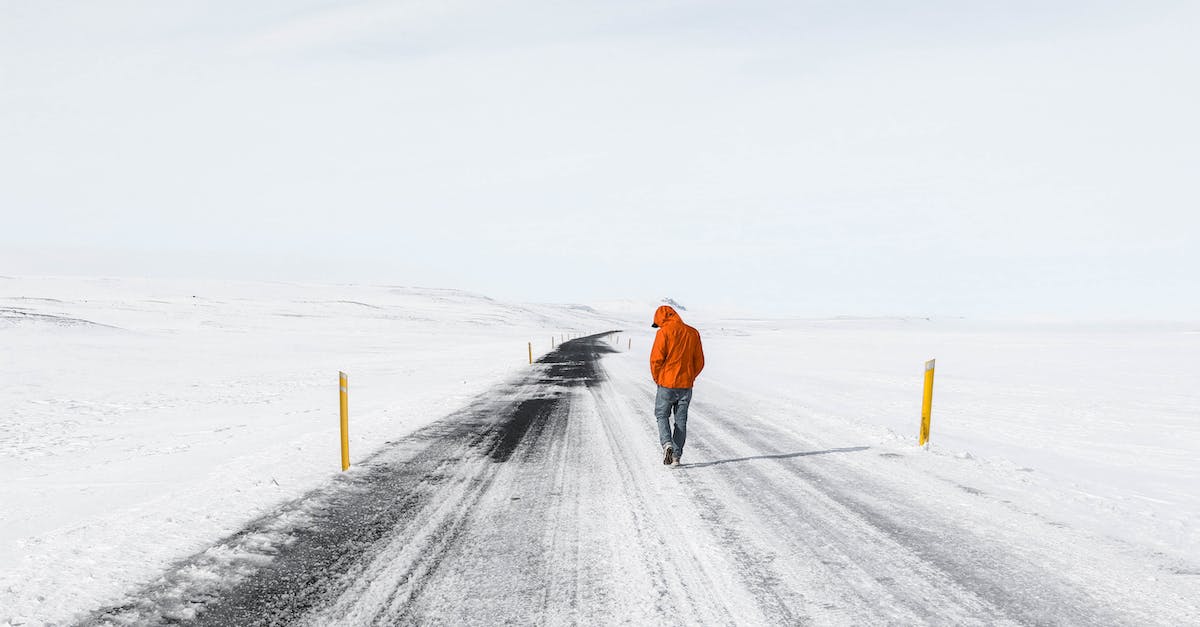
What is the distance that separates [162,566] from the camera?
4258mm

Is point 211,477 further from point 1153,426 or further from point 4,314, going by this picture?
point 4,314

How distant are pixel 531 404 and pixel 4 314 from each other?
45.8 m

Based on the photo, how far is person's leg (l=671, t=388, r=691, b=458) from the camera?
25.3 feet

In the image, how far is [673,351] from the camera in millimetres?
7832

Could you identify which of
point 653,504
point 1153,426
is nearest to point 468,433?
point 653,504

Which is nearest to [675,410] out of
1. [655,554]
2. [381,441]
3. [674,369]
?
[674,369]

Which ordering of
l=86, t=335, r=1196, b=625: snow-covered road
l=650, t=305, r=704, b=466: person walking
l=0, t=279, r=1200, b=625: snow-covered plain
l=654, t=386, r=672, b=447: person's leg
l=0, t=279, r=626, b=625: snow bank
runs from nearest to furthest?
1. l=86, t=335, r=1196, b=625: snow-covered road
2. l=0, t=279, r=626, b=625: snow bank
3. l=0, t=279, r=1200, b=625: snow-covered plain
4. l=654, t=386, r=672, b=447: person's leg
5. l=650, t=305, r=704, b=466: person walking

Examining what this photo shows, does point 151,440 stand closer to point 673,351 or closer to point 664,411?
point 664,411

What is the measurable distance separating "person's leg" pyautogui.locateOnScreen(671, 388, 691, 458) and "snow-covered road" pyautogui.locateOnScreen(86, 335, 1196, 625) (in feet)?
0.87

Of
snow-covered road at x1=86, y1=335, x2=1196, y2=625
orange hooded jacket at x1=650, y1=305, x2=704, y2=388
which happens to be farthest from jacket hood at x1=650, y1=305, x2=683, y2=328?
snow-covered road at x1=86, y1=335, x2=1196, y2=625

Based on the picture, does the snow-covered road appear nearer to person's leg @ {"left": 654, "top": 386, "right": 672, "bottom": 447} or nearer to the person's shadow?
the person's shadow

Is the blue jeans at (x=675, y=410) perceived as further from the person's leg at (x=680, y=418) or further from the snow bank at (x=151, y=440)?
the snow bank at (x=151, y=440)

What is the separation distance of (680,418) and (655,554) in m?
3.36

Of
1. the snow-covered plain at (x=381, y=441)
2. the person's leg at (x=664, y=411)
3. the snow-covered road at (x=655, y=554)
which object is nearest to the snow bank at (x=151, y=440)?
the snow-covered plain at (x=381, y=441)
